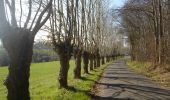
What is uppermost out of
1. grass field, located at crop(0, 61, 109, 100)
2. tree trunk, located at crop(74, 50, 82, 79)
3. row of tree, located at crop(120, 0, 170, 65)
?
row of tree, located at crop(120, 0, 170, 65)

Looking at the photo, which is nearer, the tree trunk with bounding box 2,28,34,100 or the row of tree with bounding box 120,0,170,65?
the tree trunk with bounding box 2,28,34,100

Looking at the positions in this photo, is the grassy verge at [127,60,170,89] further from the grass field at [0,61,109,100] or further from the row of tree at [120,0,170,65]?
the grass field at [0,61,109,100]

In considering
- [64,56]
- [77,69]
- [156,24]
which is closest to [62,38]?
[64,56]

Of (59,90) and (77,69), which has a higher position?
(77,69)

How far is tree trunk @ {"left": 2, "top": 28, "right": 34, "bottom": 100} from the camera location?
1104 cm

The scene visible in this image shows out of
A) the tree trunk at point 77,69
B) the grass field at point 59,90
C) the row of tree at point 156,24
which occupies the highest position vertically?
the row of tree at point 156,24

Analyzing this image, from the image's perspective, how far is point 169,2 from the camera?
36.4m

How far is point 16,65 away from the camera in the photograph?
11070 millimetres

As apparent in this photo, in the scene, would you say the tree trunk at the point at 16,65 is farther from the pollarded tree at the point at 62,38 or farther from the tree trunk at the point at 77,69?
the tree trunk at the point at 77,69

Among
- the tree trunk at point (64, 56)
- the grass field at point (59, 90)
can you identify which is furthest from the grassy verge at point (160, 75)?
the tree trunk at point (64, 56)

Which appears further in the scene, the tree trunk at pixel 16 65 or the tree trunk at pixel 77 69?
the tree trunk at pixel 77 69

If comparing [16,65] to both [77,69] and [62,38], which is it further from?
[77,69]

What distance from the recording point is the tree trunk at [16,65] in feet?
36.2

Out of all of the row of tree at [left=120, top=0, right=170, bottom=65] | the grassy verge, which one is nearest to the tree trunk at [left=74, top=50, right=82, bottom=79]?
the grassy verge
